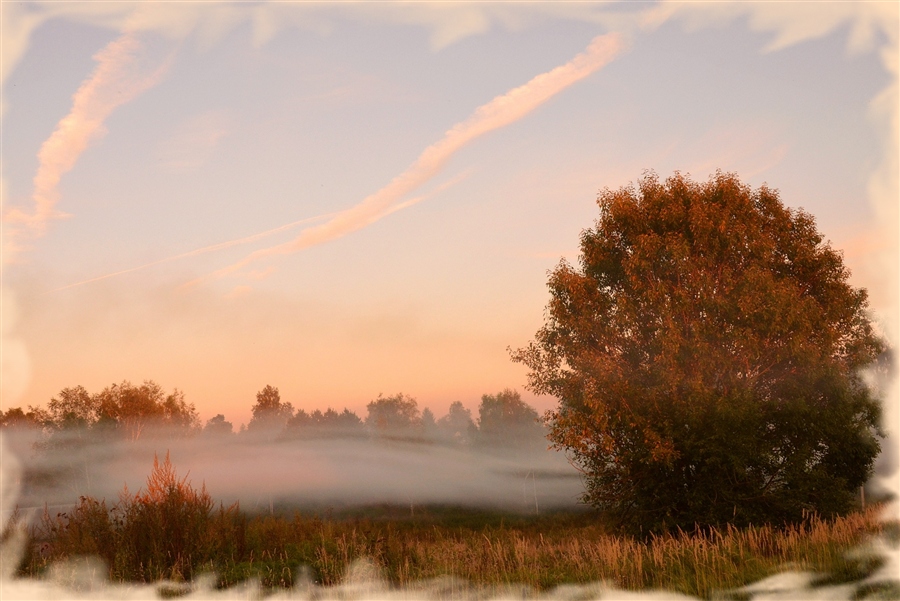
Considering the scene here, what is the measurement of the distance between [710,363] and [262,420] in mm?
149668

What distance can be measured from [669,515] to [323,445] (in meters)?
134

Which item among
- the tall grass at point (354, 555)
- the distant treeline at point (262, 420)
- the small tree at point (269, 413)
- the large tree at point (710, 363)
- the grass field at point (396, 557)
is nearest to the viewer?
the grass field at point (396, 557)

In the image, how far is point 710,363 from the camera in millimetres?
24375

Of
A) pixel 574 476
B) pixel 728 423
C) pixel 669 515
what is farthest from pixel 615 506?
pixel 574 476

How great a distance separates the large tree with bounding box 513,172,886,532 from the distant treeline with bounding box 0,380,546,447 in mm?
100234

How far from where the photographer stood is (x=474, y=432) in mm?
162875

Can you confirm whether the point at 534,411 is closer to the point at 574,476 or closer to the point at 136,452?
the point at 574,476

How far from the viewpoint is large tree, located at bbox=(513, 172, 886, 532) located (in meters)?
23.8

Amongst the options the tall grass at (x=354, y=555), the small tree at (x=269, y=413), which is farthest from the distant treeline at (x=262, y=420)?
the tall grass at (x=354, y=555)

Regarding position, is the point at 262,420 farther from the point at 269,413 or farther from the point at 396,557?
the point at 396,557

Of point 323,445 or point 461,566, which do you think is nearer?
point 461,566

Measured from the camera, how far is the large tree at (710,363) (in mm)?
23844

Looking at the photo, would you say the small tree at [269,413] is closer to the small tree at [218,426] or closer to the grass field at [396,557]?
the small tree at [218,426]

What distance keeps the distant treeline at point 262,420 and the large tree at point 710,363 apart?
100 metres
